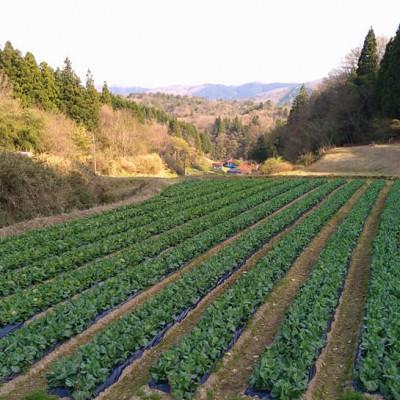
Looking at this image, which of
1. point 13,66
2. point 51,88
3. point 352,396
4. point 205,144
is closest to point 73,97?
point 51,88

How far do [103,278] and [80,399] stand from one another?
4577mm

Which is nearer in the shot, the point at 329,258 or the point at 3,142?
the point at 329,258

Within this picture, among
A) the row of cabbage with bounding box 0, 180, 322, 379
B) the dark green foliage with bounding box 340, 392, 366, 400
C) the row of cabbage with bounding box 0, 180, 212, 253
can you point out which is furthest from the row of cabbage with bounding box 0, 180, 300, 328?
the dark green foliage with bounding box 340, 392, 366, 400

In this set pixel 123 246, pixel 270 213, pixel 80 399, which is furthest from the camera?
pixel 270 213

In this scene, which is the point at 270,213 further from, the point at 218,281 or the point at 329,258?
the point at 218,281

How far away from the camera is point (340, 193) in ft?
70.7

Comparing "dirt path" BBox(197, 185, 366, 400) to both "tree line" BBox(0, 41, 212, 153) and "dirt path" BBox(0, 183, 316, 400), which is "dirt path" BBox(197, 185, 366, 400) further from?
"tree line" BBox(0, 41, 212, 153)

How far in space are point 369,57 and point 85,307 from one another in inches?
2068

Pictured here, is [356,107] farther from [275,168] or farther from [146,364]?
[146,364]

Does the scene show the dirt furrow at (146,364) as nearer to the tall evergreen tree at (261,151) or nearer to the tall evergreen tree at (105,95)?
the tall evergreen tree at (105,95)

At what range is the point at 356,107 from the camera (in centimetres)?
4791

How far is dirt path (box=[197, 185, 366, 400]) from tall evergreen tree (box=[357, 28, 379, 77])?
46.0 meters

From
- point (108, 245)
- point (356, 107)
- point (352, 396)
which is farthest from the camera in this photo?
point (356, 107)

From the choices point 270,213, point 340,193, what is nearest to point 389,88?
point 340,193
